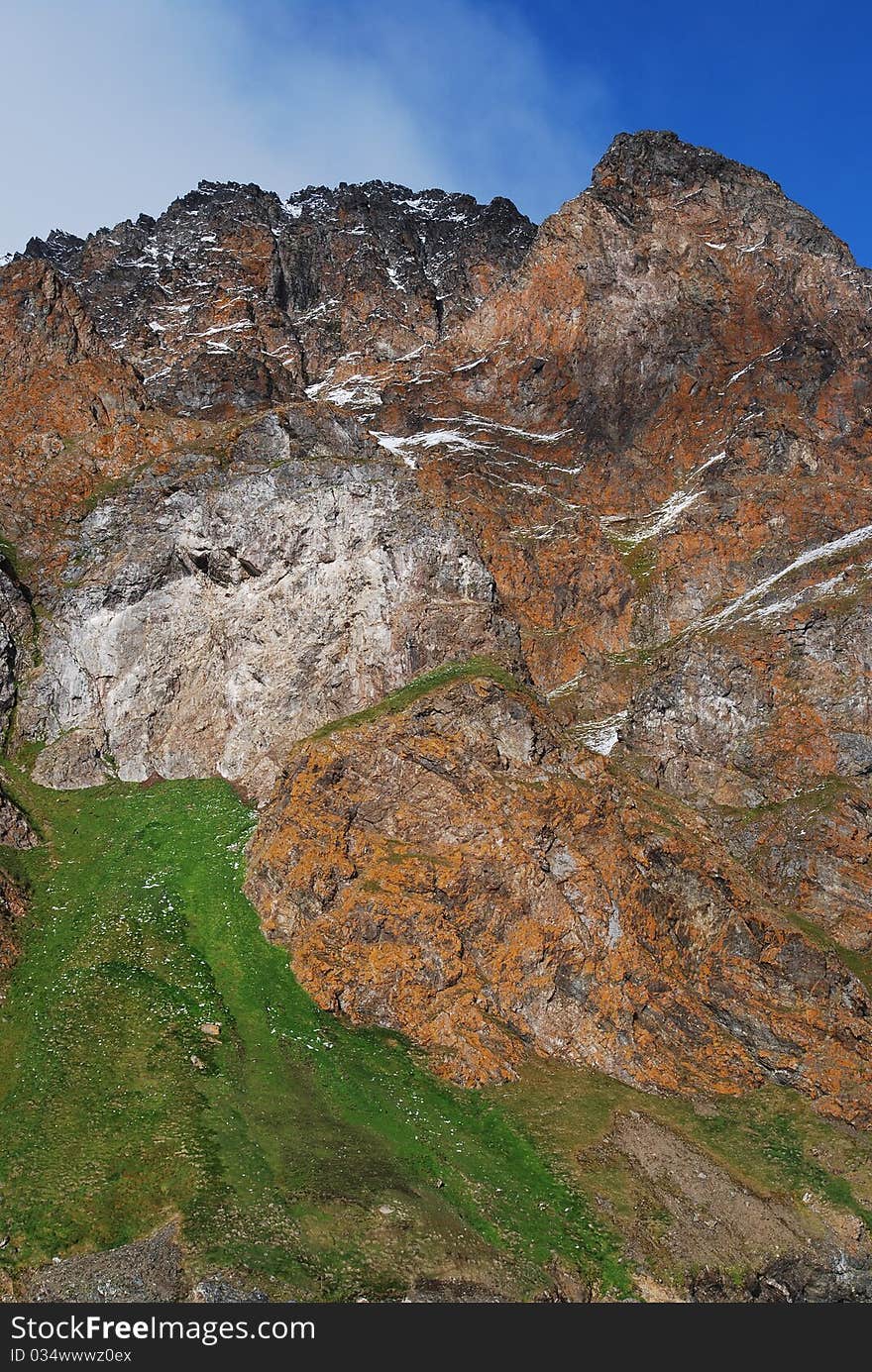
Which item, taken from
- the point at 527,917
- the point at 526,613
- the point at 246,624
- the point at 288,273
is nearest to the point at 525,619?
the point at 526,613

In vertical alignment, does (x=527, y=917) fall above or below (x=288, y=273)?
below

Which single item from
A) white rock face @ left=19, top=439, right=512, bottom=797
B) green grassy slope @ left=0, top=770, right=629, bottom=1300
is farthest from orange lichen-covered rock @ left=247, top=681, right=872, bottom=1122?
white rock face @ left=19, top=439, right=512, bottom=797

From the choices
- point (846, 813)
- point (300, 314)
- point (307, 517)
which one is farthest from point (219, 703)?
point (300, 314)

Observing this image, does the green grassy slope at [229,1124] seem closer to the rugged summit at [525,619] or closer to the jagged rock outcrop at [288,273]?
the rugged summit at [525,619]

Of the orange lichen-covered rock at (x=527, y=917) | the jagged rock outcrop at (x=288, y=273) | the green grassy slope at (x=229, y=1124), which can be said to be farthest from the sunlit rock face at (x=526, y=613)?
the green grassy slope at (x=229, y=1124)

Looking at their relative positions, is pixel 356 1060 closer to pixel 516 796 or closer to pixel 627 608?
pixel 516 796

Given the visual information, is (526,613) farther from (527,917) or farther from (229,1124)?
(229,1124)
